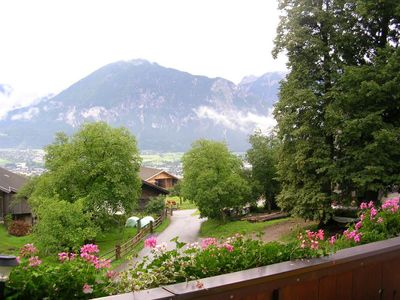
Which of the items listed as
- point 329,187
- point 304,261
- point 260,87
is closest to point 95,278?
point 304,261

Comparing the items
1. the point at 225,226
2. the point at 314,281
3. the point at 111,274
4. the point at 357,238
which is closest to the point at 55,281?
the point at 111,274

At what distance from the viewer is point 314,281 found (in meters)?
2.52

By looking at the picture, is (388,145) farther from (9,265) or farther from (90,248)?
(9,265)

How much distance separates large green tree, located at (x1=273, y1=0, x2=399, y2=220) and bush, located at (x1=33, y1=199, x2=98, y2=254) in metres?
8.67

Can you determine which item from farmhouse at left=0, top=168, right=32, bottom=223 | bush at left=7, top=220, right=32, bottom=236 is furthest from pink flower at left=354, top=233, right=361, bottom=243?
farmhouse at left=0, top=168, right=32, bottom=223

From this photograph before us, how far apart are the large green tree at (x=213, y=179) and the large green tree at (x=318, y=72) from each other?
1003 centimetres

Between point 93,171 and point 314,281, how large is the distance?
20.3 meters

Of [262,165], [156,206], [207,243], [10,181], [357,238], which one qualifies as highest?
[207,243]

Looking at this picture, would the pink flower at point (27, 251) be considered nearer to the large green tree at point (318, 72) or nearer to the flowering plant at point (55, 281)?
the flowering plant at point (55, 281)

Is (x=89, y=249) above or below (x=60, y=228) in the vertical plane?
above

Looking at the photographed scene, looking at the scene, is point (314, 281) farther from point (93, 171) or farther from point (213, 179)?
point (213, 179)

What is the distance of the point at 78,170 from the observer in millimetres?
21906

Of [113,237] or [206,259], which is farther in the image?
[113,237]

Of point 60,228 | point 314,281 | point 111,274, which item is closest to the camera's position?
point 111,274
